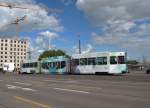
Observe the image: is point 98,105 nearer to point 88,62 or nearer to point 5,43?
point 88,62

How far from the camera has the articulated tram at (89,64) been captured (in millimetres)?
47562

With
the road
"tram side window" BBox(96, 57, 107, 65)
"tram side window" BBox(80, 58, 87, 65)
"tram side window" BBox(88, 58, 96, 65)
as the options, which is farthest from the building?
the road

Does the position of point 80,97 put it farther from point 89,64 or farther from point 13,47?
point 13,47

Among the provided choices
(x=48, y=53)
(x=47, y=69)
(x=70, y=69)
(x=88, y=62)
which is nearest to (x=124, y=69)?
(x=88, y=62)

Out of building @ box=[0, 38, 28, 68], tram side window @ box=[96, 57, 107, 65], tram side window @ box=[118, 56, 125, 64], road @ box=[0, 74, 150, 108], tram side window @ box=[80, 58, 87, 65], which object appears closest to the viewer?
road @ box=[0, 74, 150, 108]

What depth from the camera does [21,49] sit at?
161250mm

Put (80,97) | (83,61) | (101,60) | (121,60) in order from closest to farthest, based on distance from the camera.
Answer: (80,97) → (121,60) → (101,60) → (83,61)

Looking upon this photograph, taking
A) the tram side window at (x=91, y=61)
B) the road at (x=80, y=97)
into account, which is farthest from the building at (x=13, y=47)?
the road at (x=80, y=97)

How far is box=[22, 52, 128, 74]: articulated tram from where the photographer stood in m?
47.6

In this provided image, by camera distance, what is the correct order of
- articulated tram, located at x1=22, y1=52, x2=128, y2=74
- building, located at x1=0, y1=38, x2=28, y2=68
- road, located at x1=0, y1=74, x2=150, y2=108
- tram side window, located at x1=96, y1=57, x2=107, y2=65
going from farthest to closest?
1. building, located at x1=0, y1=38, x2=28, y2=68
2. tram side window, located at x1=96, y1=57, x2=107, y2=65
3. articulated tram, located at x1=22, y1=52, x2=128, y2=74
4. road, located at x1=0, y1=74, x2=150, y2=108

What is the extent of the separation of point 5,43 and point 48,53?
70.8 feet

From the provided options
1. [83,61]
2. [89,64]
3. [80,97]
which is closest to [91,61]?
[89,64]

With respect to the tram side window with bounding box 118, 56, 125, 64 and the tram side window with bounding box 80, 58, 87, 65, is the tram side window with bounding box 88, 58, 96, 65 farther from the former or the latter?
the tram side window with bounding box 118, 56, 125, 64

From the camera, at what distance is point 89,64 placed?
5159cm
